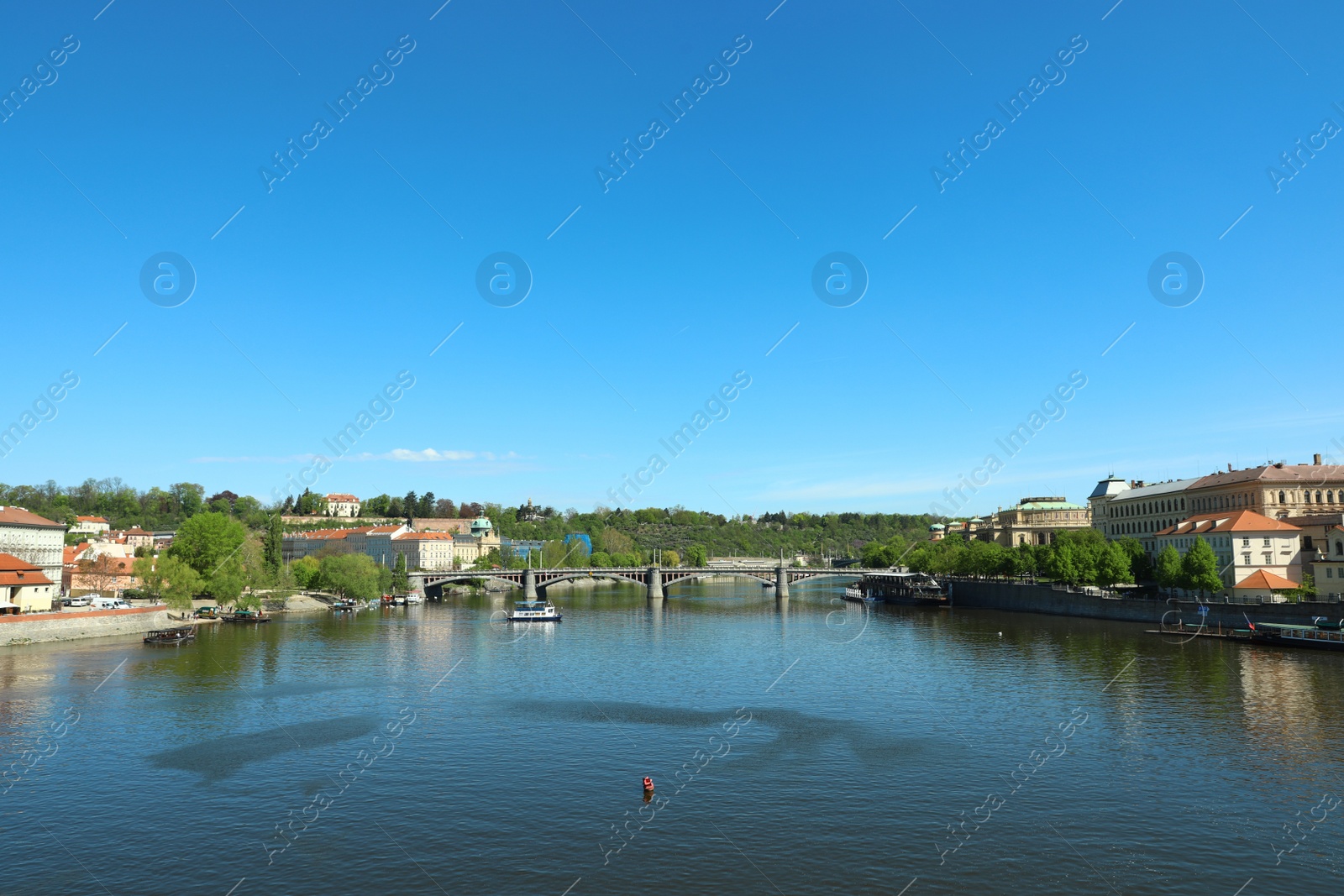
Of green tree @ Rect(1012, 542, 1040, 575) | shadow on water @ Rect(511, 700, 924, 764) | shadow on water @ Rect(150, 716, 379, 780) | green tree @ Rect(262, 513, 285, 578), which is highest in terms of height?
green tree @ Rect(262, 513, 285, 578)

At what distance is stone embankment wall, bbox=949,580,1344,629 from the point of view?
7444cm

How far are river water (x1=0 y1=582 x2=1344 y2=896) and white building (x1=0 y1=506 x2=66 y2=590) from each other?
148 feet

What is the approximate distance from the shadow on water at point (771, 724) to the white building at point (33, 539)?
8280cm

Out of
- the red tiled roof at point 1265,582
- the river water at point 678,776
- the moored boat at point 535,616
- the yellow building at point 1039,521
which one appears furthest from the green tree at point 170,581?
the yellow building at point 1039,521

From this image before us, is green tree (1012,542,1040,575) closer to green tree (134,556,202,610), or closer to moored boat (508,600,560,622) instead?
moored boat (508,600,560,622)

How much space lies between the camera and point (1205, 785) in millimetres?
32938

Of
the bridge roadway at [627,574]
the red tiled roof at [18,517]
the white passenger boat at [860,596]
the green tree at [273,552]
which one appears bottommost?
the white passenger boat at [860,596]

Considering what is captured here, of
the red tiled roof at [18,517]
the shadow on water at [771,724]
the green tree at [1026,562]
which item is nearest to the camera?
the shadow on water at [771,724]

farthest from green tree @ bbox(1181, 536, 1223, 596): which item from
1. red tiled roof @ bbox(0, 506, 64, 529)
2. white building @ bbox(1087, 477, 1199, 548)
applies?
red tiled roof @ bbox(0, 506, 64, 529)

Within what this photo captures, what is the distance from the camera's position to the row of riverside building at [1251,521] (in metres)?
85.4

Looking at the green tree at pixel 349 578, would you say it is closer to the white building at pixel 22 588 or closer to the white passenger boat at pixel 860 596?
the white building at pixel 22 588

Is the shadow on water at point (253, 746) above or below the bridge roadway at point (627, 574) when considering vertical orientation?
below

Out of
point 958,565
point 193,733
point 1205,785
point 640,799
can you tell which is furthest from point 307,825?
point 958,565

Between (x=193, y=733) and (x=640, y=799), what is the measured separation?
23.6 m
